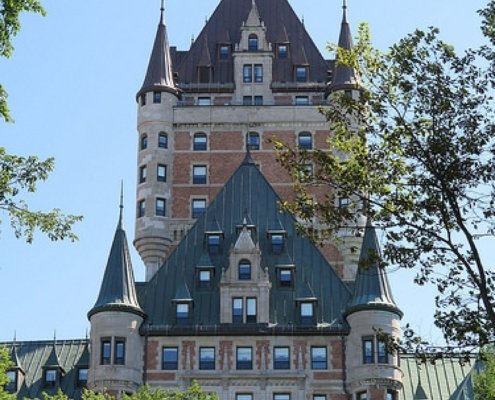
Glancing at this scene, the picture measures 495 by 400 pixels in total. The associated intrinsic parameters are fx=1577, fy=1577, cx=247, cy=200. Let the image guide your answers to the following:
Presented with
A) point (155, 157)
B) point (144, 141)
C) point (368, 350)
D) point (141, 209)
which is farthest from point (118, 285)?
point (144, 141)

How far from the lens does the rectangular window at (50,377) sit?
265 feet

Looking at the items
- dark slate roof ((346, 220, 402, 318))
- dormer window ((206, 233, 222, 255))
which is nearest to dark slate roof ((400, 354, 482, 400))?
dark slate roof ((346, 220, 402, 318))

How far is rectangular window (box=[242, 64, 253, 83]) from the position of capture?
3863 inches

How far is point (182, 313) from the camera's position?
76.1 metres

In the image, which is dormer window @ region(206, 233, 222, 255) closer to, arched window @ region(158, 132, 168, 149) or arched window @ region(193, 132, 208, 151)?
arched window @ region(193, 132, 208, 151)

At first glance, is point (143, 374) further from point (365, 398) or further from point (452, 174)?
point (452, 174)

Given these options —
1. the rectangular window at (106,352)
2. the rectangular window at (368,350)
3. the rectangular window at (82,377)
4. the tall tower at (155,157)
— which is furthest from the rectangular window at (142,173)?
the rectangular window at (368,350)

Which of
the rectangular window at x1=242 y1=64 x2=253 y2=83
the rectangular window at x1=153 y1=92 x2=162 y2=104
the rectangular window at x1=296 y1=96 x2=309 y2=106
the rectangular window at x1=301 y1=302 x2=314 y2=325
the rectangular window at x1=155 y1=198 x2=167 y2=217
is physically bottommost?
the rectangular window at x1=301 y1=302 x2=314 y2=325

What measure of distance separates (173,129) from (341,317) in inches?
895

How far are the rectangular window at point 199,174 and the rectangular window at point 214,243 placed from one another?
12.1m

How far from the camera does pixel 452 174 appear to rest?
116 ft

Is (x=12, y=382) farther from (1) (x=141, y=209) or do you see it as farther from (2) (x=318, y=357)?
(2) (x=318, y=357)

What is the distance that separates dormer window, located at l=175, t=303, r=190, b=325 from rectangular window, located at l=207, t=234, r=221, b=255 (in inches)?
180

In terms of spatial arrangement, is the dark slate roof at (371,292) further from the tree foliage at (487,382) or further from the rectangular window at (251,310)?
the tree foliage at (487,382)
